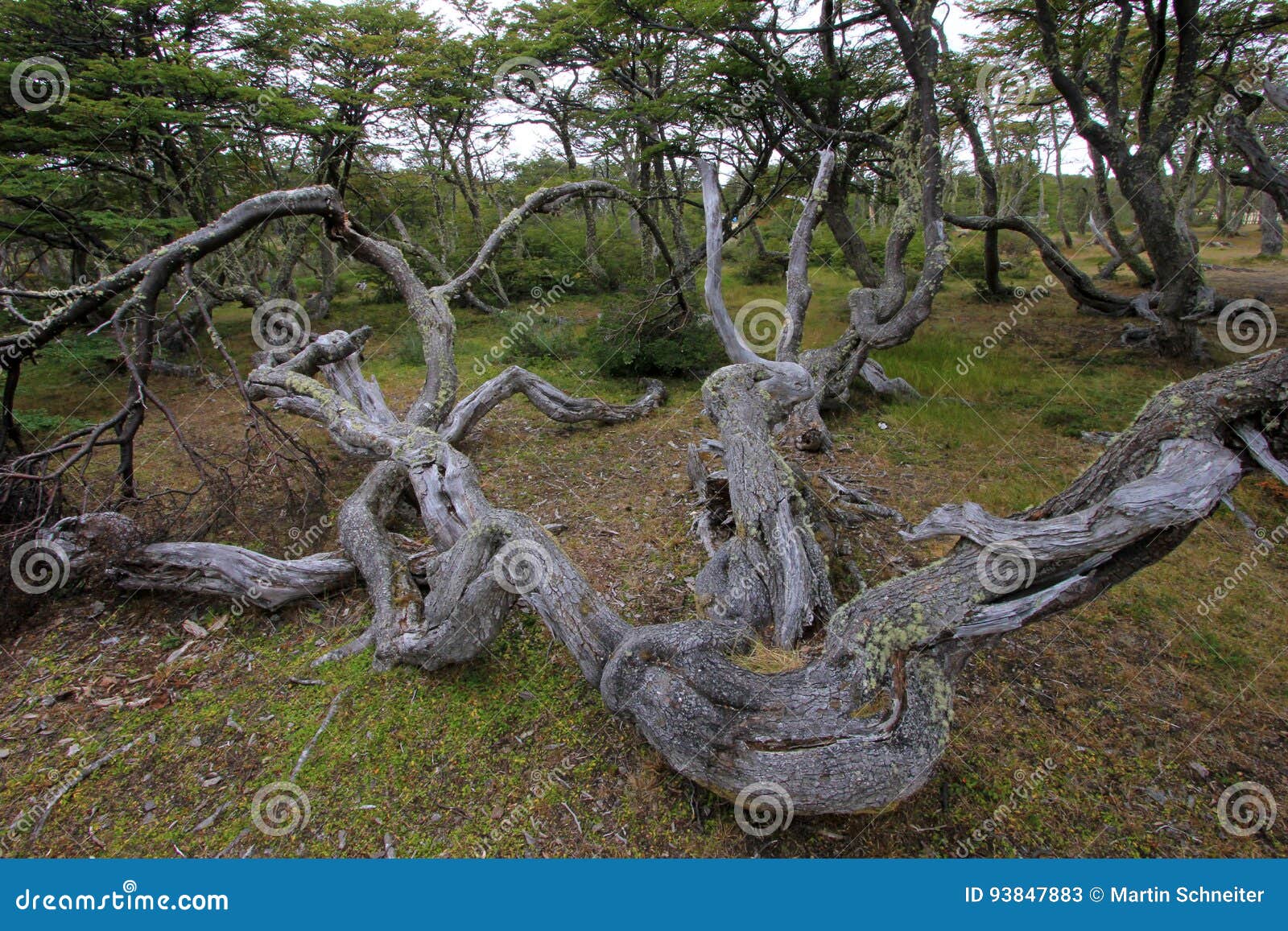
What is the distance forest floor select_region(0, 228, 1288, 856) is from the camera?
238 centimetres

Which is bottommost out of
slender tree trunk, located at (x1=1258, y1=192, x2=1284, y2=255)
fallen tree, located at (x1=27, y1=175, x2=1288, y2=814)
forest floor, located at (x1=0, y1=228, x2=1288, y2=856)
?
forest floor, located at (x1=0, y1=228, x2=1288, y2=856)

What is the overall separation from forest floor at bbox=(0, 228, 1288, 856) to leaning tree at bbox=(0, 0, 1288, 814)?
26 cm

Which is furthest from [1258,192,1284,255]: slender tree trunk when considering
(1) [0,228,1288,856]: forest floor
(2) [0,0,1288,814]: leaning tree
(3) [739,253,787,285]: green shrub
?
(2) [0,0,1288,814]: leaning tree

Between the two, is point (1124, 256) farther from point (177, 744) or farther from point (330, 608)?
point (177, 744)

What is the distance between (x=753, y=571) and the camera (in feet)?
10.6

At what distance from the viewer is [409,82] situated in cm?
1098

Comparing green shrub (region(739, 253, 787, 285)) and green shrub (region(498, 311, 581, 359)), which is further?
green shrub (region(739, 253, 787, 285))

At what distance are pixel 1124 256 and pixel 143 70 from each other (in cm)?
1541

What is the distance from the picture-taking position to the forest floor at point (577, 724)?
2.38 metres

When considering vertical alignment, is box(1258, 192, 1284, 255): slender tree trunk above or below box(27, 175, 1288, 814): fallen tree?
above

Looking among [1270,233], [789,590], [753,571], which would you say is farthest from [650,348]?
[1270,233]

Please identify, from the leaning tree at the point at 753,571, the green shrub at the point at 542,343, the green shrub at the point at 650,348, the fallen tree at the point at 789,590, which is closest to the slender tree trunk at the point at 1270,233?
the green shrub at the point at 650,348

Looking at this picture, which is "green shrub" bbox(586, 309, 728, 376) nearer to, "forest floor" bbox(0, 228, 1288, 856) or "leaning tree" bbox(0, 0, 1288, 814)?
"leaning tree" bbox(0, 0, 1288, 814)

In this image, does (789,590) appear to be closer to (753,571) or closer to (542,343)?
(753,571)
